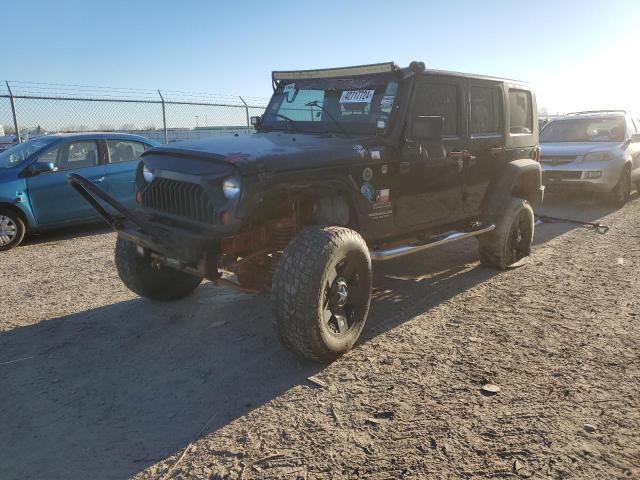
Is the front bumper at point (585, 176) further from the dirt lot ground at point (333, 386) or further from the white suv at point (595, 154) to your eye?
the dirt lot ground at point (333, 386)

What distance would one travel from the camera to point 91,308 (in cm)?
475

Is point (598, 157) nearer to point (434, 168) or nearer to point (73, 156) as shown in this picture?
point (434, 168)

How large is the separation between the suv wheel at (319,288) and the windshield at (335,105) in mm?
1267

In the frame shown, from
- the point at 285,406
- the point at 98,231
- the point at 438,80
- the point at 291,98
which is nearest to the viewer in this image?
the point at 285,406

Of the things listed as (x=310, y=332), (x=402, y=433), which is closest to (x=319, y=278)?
(x=310, y=332)

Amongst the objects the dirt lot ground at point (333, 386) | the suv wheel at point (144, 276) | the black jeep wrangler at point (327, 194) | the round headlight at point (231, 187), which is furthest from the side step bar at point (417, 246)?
the suv wheel at point (144, 276)

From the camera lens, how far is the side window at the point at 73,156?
748 centimetres

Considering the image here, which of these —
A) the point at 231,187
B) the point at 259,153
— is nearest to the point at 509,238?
the point at 259,153

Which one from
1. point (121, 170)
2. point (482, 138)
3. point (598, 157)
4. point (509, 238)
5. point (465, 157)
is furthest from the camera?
point (598, 157)

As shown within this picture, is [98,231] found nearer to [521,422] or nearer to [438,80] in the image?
[438,80]

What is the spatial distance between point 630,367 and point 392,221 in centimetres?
203

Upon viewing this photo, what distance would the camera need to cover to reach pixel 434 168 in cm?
459

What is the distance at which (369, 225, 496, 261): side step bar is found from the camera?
13.0 ft

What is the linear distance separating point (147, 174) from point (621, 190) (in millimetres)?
9527
